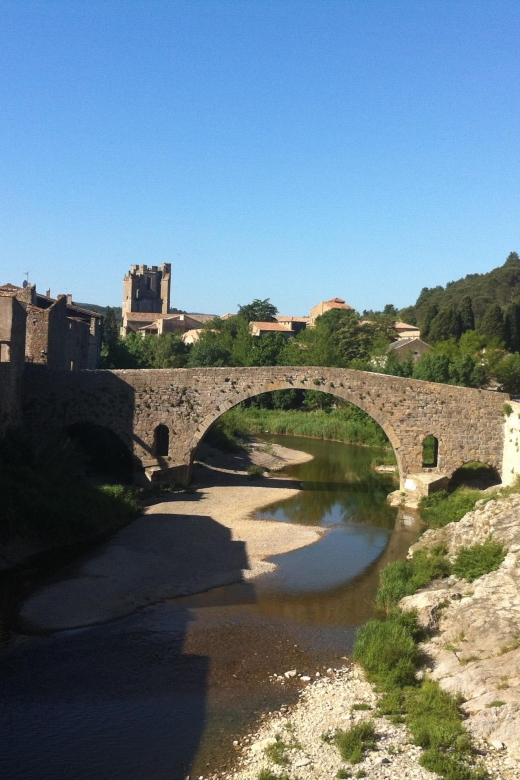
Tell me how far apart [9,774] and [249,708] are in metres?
3.54

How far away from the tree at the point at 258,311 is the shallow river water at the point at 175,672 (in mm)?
61544

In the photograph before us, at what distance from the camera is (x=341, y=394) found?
1000 inches

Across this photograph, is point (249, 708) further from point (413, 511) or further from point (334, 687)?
point (413, 511)

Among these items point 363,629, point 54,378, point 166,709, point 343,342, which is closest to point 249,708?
point 166,709

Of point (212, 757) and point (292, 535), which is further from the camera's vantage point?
point (292, 535)

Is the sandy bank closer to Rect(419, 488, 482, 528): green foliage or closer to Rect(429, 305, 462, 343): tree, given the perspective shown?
Rect(419, 488, 482, 528): green foliage

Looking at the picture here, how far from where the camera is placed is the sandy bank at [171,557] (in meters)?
14.7

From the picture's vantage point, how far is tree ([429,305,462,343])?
60.7 m

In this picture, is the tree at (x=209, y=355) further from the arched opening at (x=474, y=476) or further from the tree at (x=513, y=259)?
the tree at (x=513, y=259)

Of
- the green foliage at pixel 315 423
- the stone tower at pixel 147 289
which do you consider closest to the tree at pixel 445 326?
the green foliage at pixel 315 423

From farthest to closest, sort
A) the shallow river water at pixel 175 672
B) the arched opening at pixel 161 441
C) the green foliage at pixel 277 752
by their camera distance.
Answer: the arched opening at pixel 161 441 → the shallow river water at pixel 175 672 → the green foliage at pixel 277 752

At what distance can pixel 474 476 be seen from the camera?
25672 millimetres

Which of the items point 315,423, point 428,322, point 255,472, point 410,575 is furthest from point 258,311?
point 410,575

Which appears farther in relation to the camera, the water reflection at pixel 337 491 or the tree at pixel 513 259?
the tree at pixel 513 259
